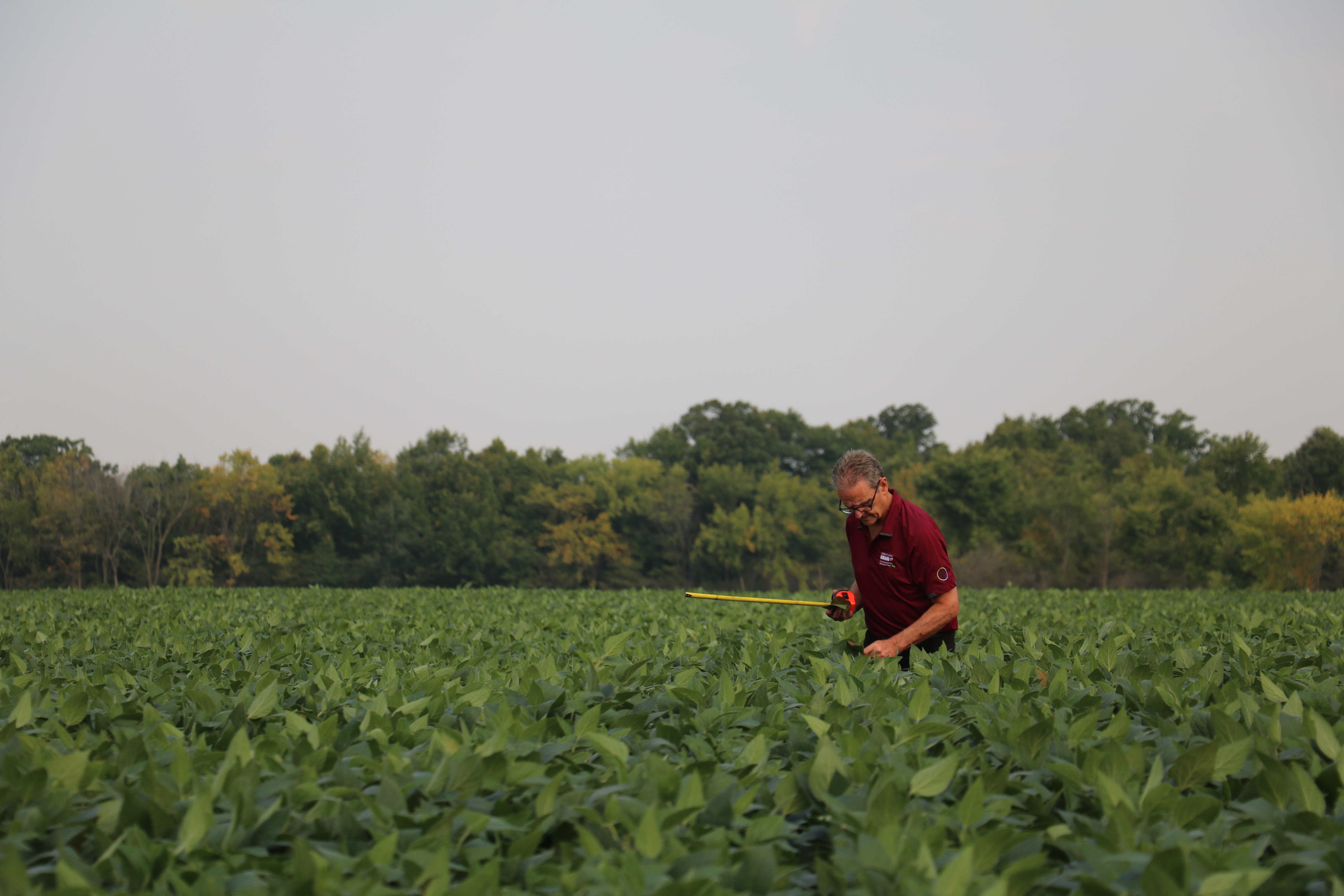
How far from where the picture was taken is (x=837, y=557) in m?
61.5

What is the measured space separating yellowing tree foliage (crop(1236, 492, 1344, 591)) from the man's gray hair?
47952 mm

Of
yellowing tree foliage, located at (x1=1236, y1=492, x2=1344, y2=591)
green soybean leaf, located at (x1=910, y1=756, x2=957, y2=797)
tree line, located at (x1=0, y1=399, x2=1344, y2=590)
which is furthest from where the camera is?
tree line, located at (x1=0, y1=399, x2=1344, y2=590)

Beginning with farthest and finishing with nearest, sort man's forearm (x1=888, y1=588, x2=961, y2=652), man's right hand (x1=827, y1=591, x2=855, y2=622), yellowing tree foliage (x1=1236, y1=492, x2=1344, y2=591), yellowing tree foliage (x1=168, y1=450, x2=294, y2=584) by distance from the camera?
yellowing tree foliage (x1=168, y1=450, x2=294, y2=584)
yellowing tree foliage (x1=1236, y1=492, x2=1344, y2=591)
man's right hand (x1=827, y1=591, x2=855, y2=622)
man's forearm (x1=888, y1=588, x2=961, y2=652)

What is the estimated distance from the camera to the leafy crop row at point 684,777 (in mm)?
1926

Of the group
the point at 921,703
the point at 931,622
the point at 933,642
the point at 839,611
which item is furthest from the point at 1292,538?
the point at 921,703

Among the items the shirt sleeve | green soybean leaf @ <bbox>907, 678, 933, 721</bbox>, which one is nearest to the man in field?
the shirt sleeve

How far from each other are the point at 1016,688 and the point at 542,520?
208 feet

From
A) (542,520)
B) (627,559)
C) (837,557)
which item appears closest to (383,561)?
(542,520)

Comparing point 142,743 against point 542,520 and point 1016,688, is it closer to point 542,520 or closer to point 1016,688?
point 1016,688

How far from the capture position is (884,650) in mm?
4559

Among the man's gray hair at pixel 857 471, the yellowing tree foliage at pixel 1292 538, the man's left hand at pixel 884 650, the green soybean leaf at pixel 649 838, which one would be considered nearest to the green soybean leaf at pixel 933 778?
the green soybean leaf at pixel 649 838

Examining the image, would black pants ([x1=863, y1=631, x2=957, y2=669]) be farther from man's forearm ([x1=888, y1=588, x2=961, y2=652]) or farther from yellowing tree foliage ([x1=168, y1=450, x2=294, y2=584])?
yellowing tree foliage ([x1=168, y1=450, x2=294, y2=584])

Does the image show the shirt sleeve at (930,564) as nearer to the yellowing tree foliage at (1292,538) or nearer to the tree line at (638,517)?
the tree line at (638,517)

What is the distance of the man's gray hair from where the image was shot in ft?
16.8
